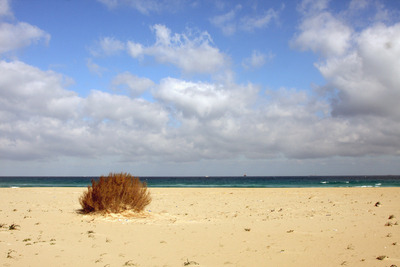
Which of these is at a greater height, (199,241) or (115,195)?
(115,195)

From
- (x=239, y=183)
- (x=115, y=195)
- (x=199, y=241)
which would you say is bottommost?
(x=239, y=183)

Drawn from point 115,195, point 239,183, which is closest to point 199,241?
point 115,195

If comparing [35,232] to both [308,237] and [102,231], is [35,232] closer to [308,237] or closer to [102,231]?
[102,231]

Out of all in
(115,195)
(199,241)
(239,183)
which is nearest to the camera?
(199,241)

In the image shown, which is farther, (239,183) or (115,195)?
(239,183)

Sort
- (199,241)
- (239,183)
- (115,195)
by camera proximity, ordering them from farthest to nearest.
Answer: (239,183) → (115,195) → (199,241)

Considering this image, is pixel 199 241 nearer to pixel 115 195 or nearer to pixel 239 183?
pixel 115 195

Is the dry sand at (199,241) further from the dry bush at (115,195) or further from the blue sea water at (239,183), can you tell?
the blue sea water at (239,183)

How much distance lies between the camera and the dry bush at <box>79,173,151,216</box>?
352 inches

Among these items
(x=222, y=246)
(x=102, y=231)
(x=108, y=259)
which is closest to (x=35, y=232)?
(x=102, y=231)

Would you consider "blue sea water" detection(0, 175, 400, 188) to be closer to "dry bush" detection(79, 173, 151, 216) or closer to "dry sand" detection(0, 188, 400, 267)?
"dry bush" detection(79, 173, 151, 216)

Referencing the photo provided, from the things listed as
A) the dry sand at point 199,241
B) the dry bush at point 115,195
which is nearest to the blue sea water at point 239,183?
the dry bush at point 115,195

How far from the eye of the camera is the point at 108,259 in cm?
489

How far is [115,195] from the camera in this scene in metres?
9.03
